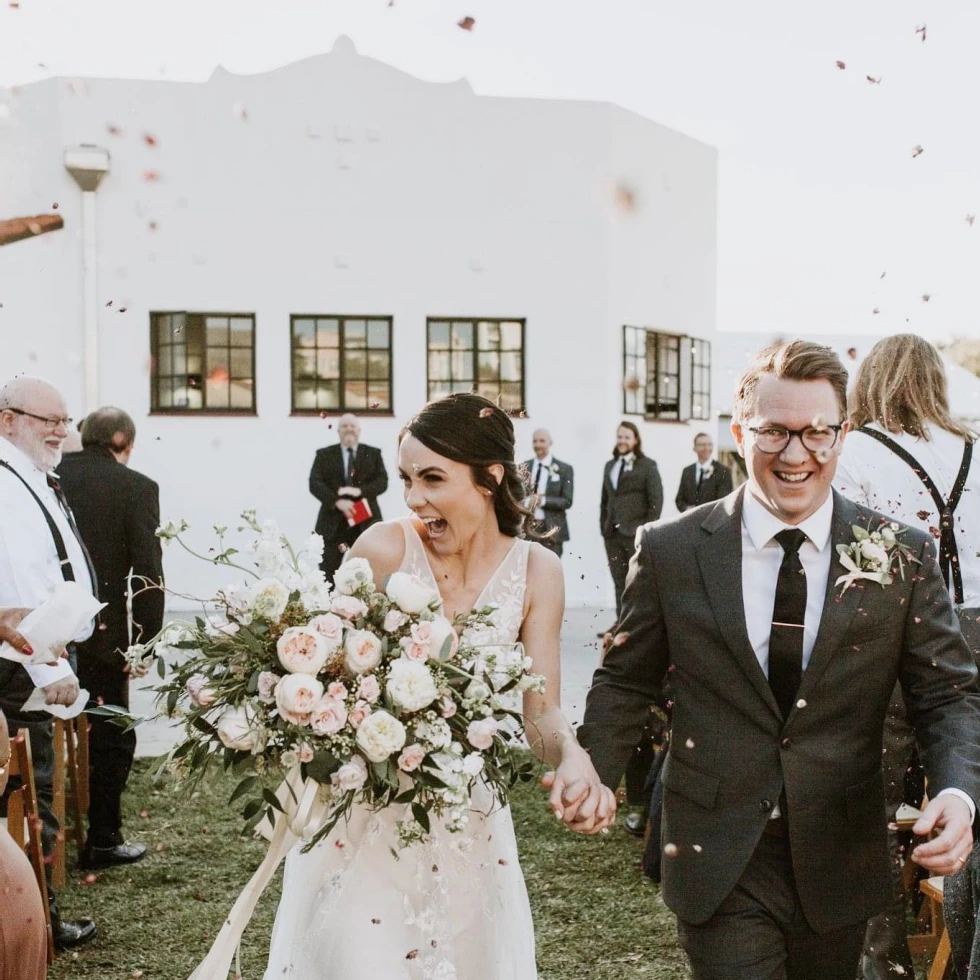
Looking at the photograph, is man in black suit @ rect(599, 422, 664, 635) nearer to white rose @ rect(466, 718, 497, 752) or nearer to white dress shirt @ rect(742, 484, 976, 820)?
white dress shirt @ rect(742, 484, 976, 820)

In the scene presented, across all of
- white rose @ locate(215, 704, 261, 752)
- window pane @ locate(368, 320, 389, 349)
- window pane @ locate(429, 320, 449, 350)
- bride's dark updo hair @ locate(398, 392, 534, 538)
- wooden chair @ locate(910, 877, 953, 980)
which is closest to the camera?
white rose @ locate(215, 704, 261, 752)

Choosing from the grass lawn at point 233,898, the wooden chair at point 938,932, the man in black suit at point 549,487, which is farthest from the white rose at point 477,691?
the man in black suit at point 549,487

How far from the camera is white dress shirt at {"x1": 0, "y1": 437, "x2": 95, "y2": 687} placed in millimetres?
4559

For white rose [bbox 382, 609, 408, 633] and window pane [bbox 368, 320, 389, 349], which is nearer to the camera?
white rose [bbox 382, 609, 408, 633]

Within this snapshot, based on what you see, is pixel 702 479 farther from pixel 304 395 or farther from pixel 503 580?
pixel 503 580

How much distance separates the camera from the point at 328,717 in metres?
2.37

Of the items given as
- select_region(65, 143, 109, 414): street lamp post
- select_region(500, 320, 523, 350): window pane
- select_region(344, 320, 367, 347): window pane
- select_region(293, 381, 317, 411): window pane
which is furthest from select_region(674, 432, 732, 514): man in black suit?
select_region(65, 143, 109, 414): street lamp post

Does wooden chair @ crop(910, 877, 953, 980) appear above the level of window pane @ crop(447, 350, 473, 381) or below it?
below

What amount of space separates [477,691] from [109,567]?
153 inches

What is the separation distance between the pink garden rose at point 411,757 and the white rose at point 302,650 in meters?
0.24

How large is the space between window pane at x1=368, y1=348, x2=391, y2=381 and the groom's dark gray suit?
1327 cm

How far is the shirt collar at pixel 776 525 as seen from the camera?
8.84 ft

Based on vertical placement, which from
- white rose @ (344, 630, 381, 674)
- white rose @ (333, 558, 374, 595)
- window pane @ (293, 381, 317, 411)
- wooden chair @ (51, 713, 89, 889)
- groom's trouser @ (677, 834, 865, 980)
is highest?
window pane @ (293, 381, 317, 411)

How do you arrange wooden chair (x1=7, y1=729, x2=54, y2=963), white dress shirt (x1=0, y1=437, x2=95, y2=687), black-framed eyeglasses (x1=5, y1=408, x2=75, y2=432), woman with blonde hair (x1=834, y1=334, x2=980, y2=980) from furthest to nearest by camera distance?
black-framed eyeglasses (x1=5, y1=408, x2=75, y2=432)
white dress shirt (x1=0, y1=437, x2=95, y2=687)
wooden chair (x1=7, y1=729, x2=54, y2=963)
woman with blonde hair (x1=834, y1=334, x2=980, y2=980)
